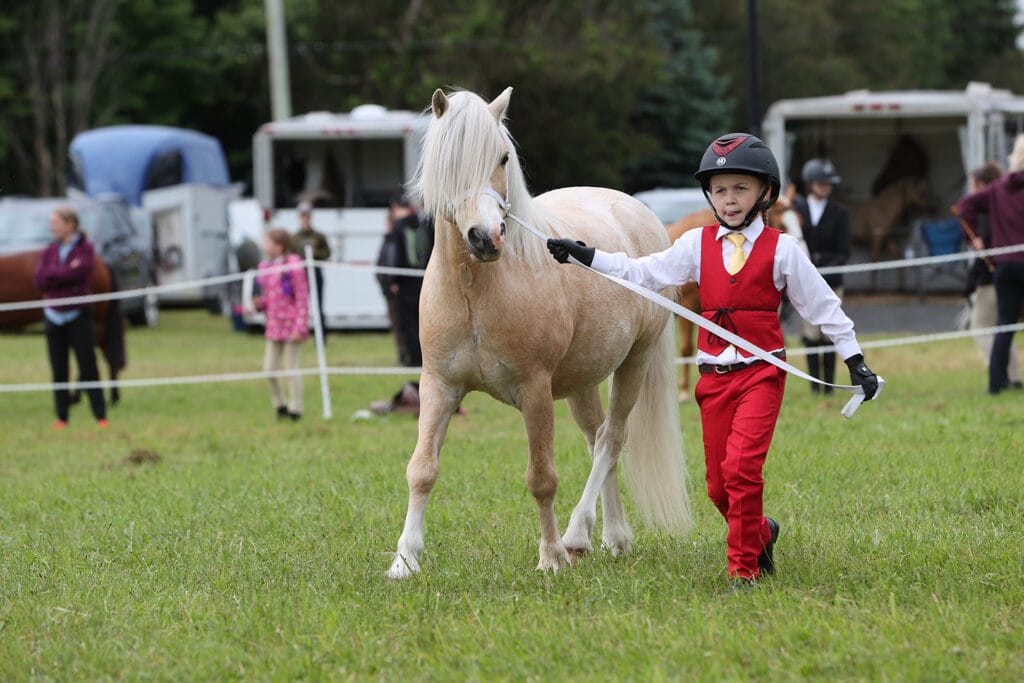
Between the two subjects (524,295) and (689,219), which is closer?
(524,295)

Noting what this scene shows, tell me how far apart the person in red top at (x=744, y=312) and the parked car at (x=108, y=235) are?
20622 mm

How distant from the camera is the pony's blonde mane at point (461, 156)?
5547 millimetres

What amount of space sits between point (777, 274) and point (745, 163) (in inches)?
18.2

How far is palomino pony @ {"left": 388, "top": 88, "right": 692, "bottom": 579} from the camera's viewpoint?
5.62m

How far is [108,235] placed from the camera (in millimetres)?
26609

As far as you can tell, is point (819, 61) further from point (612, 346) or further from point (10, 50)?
point (612, 346)

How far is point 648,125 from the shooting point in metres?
43.1

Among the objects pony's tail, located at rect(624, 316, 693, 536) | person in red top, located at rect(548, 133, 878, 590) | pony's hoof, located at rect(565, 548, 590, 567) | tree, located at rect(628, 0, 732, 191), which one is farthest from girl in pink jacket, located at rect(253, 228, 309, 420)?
tree, located at rect(628, 0, 732, 191)

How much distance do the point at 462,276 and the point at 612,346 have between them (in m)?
1.07

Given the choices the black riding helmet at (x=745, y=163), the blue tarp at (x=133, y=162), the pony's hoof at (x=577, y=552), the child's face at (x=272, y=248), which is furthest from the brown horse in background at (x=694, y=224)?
the blue tarp at (x=133, y=162)

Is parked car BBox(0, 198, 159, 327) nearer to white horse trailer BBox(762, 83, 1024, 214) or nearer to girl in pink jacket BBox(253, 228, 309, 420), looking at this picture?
girl in pink jacket BBox(253, 228, 309, 420)

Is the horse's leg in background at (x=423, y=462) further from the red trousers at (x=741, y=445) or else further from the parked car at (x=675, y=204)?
the parked car at (x=675, y=204)

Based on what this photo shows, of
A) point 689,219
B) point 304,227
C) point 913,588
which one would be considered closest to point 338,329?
point 304,227

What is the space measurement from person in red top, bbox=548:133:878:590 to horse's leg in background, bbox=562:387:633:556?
3.77ft
